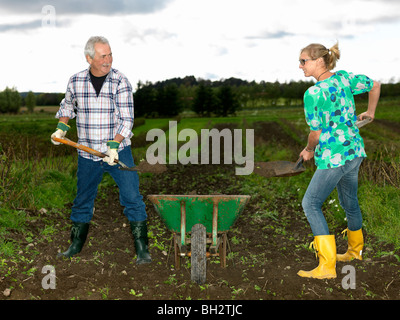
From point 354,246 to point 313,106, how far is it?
168cm

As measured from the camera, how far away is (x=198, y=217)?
386 cm

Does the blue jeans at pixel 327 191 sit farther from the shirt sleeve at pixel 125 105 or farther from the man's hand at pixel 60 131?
the man's hand at pixel 60 131

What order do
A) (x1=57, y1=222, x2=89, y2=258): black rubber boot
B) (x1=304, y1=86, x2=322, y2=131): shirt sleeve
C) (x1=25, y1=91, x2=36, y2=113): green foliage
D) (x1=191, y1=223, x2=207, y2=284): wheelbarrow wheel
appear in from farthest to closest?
(x1=25, y1=91, x2=36, y2=113): green foliage → (x1=57, y1=222, x2=89, y2=258): black rubber boot → (x1=191, y1=223, x2=207, y2=284): wheelbarrow wheel → (x1=304, y1=86, x2=322, y2=131): shirt sleeve

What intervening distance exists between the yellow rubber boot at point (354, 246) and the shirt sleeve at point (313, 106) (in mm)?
1351

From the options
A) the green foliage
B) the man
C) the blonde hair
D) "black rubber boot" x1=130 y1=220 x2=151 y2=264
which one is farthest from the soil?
the green foliage

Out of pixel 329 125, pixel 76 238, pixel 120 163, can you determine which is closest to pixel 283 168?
pixel 329 125

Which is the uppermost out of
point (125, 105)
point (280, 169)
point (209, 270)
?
point (125, 105)

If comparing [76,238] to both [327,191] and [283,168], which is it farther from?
[327,191]

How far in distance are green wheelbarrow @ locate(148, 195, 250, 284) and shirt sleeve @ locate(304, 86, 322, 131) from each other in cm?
88

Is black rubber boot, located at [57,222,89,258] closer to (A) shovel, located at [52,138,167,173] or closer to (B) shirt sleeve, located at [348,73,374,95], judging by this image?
(A) shovel, located at [52,138,167,173]

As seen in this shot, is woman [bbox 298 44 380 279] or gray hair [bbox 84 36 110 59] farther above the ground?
gray hair [bbox 84 36 110 59]

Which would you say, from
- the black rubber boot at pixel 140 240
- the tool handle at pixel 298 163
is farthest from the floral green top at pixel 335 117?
the black rubber boot at pixel 140 240

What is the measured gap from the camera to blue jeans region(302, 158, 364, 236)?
11.4ft

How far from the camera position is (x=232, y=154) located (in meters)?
13.6
